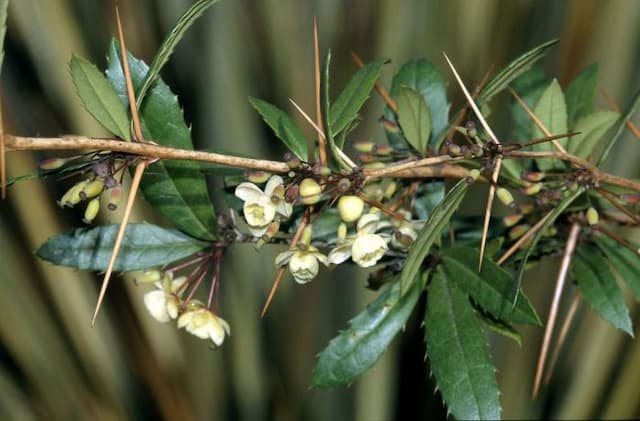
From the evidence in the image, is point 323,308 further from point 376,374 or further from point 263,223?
point 263,223

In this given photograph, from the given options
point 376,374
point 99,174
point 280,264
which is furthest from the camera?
point 376,374

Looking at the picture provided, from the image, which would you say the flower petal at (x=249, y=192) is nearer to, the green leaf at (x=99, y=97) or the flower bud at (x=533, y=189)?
the green leaf at (x=99, y=97)

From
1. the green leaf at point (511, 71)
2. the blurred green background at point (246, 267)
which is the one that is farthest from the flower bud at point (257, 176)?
the blurred green background at point (246, 267)

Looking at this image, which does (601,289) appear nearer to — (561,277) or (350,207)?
(561,277)

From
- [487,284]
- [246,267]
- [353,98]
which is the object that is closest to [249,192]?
[353,98]

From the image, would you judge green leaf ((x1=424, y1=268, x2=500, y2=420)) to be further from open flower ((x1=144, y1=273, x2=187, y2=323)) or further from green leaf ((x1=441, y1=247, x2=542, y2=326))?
open flower ((x1=144, y1=273, x2=187, y2=323))

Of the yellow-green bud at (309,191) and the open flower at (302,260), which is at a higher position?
the yellow-green bud at (309,191)

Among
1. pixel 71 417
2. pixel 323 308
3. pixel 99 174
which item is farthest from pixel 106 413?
pixel 99 174
